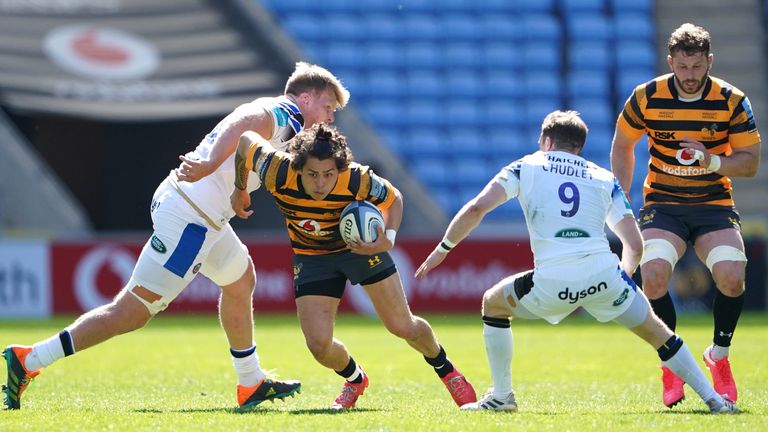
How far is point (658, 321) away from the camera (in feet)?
21.9

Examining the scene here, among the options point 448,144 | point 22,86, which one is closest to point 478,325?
point 448,144

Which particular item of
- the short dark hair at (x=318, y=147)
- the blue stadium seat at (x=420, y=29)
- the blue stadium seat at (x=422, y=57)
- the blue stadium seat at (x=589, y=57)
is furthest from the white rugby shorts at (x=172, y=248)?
the blue stadium seat at (x=589, y=57)

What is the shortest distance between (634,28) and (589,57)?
1.04m

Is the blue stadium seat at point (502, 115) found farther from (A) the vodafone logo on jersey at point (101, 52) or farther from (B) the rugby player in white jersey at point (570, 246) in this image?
(B) the rugby player in white jersey at point (570, 246)

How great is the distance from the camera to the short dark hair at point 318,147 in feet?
21.9

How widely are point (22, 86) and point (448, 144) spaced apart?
23.1ft

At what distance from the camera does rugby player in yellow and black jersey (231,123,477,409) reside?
6730mm

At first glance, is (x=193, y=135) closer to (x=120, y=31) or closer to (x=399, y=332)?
(x=120, y=31)

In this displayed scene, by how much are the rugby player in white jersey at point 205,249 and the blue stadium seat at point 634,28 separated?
15.1 metres

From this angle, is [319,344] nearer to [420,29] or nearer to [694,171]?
[694,171]

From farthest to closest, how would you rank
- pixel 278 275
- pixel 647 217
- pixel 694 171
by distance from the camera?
pixel 278 275
pixel 647 217
pixel 694 171

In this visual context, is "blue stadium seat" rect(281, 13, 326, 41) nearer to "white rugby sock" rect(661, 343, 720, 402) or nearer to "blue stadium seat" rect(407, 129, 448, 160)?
"blue stadium seat" rect(407, 129, 448, 160)

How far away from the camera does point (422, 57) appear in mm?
21359

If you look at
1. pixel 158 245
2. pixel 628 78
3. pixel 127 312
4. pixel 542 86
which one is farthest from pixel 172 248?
pixel 628 78
